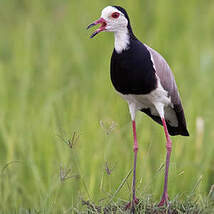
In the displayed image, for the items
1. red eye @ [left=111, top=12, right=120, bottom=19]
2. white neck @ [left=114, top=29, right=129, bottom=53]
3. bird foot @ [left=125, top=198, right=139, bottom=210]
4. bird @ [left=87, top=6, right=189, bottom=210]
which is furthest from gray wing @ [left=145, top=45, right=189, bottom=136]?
bird foot @ [left=125, top=198, right=139, bottom=210]

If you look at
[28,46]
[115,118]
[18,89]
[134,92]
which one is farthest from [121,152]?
[28,46]

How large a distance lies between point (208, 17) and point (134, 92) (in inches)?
190

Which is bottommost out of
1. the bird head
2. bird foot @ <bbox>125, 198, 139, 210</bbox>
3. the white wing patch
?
bird foot @ <bbox>125, 198, 139, 210</bbox>

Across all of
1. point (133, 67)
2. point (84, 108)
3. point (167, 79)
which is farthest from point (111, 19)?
point (84, 108)

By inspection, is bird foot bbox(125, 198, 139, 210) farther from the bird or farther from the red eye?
the red eye

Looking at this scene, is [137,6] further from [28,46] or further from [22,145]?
[22,145]

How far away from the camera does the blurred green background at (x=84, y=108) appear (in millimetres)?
4621

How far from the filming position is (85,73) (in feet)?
24.0

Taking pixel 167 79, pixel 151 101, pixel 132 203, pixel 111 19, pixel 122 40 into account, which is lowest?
pixel 132 203

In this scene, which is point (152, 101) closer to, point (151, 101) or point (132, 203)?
point (151, 101)

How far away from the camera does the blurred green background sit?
4621 mm

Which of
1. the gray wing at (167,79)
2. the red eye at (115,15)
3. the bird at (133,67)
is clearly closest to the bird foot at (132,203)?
the bird at (133,67)

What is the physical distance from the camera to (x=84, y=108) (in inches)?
226

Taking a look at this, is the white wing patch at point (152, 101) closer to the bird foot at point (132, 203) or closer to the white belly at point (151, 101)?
the white belly at point (151, 101)
